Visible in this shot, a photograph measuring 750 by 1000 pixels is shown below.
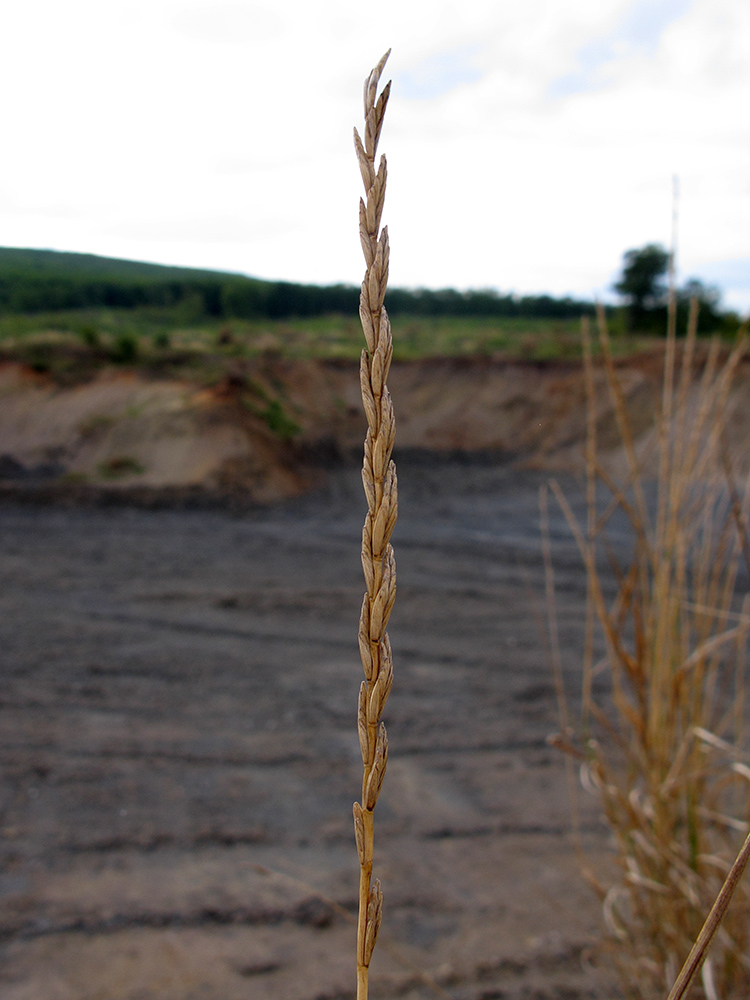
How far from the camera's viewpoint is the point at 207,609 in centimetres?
598

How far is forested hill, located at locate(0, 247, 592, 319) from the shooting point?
0.93 meters

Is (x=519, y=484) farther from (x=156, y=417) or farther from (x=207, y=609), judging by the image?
(x=207, y=609)

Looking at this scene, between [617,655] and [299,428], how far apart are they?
10.4 meters

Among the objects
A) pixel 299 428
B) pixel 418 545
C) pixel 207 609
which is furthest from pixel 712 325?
pixel 207 609

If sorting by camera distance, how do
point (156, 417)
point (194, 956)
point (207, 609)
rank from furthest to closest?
point (156, 417)
point (207, 609)
point (194, 956)

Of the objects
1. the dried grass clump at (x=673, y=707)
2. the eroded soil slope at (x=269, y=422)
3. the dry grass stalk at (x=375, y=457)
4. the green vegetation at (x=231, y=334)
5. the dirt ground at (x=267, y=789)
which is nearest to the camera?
the dry grass stalk at (x=375, y=457)

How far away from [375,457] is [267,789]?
11.6ft

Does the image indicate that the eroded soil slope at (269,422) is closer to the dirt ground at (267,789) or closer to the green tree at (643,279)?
the dirt ground at (267,789)

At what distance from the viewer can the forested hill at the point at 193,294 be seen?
0.93 metres

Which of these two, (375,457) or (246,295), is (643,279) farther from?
(375,457)

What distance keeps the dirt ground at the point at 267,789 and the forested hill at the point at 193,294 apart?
116cm

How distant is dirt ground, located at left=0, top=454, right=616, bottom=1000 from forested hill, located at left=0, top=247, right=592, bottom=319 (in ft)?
3.81

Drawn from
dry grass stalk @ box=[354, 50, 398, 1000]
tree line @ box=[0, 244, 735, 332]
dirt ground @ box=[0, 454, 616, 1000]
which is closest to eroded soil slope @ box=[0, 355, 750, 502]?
tree line @ box=[0, 244, 735, 332]

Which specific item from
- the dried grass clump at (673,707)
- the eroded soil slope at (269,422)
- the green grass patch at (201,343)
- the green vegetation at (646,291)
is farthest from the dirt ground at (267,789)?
the green vegetation at (646,291)
